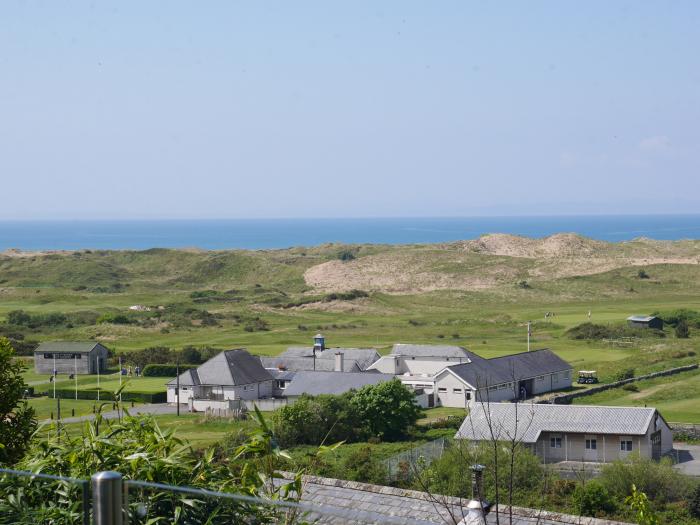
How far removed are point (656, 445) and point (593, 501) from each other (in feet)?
35.3

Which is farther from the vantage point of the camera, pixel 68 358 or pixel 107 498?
pixel 68 358

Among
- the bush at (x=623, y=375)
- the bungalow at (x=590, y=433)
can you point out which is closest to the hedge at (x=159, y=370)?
the bush at (x=623, y=375)

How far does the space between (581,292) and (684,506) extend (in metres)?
84.6

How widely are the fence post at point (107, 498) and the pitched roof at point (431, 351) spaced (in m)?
53.7

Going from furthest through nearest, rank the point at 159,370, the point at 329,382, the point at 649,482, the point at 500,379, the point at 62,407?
the point at 159,370 < the point at 500,379 < the point at 62,407 < the point at 329,382 < the point at 649,482

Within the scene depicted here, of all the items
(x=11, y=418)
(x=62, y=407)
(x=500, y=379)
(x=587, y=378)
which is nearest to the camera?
(x=11, y=418)

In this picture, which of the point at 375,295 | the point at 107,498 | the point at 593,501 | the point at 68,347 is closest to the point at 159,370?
the point at 68,347

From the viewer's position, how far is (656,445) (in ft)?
132

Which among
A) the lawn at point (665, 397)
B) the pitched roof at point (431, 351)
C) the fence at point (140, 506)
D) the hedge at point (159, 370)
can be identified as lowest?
the hedge at point (159, 370)

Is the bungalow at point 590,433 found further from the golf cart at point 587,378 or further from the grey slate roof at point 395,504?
the grey slate roof at point 395,504

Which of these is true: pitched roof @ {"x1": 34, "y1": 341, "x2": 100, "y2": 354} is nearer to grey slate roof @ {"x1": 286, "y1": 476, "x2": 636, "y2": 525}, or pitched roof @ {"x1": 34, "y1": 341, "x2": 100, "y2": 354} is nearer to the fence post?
grey slate roof @ {"x1": 286, "y1": 476, "x2": 636, "y2": 525}

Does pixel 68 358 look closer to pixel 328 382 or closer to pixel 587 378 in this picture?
pixel 328 382

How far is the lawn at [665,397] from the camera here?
1944 inches

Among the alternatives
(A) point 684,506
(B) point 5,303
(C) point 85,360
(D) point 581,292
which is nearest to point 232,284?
(B) point 5,303
